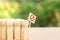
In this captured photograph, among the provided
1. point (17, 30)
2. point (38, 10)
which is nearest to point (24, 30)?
point (17, 30)

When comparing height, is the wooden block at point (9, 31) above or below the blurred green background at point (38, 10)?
below

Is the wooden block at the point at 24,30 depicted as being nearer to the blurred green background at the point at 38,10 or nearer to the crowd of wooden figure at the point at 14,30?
the crowd of wooden figure at the point at 14,30

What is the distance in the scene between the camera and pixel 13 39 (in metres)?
1.98

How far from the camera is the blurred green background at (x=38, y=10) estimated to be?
2.63 m

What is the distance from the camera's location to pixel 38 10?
2.64 m

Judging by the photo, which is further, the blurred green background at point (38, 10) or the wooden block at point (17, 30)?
the blurred green background at point (38, 10)

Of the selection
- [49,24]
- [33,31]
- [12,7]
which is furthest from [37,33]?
[12,7]

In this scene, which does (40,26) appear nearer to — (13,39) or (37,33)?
(37,33)

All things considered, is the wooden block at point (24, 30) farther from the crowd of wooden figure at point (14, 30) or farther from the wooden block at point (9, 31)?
the wooden block at point (9, 31)

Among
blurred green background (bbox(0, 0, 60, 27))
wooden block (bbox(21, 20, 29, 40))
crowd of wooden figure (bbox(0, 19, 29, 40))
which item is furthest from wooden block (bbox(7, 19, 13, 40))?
blurred green background (bbox(0, 0, 60, 27))

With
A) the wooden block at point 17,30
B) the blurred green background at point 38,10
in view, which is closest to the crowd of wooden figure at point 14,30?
→ the wooden block at point 17,30

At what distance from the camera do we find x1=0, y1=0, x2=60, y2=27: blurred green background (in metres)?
2.63

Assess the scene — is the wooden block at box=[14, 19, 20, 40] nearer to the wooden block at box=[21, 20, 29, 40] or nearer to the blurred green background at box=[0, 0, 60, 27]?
the wooden block at box=[21, 20, 29, 40]

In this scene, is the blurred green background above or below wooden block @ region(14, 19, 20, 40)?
above
